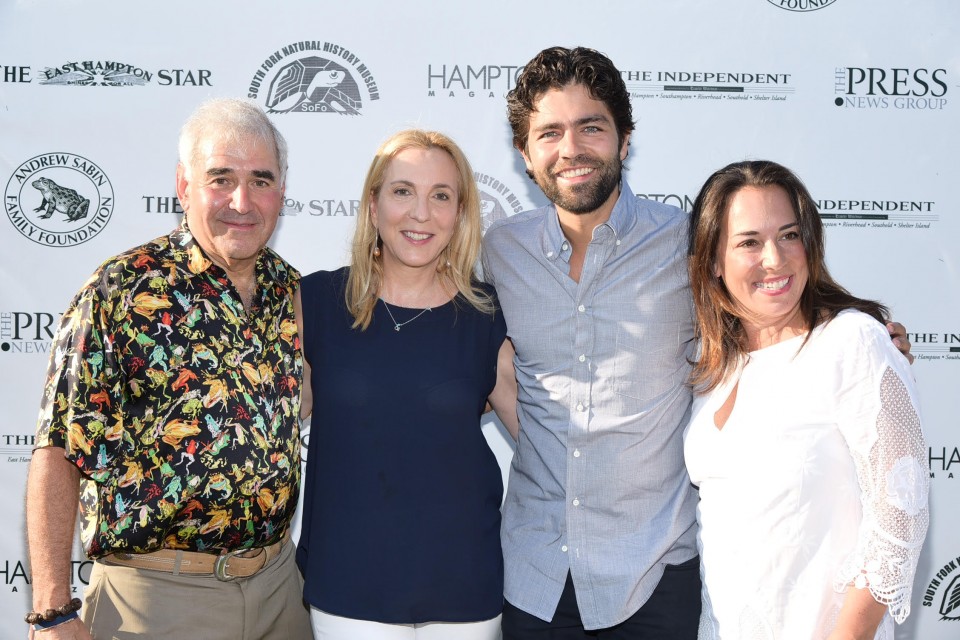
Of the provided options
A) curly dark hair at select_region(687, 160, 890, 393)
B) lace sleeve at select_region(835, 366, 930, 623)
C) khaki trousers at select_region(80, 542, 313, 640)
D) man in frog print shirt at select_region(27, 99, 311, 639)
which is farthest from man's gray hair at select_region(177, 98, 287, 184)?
lace sleeve at select_region(835, 366, 930, 623)

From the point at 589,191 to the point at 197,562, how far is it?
142 cm

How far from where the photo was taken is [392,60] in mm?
3035

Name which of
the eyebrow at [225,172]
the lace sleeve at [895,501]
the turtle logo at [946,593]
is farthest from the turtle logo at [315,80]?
the turtle logo at [946,593]

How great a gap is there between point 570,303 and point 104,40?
88.4 inches

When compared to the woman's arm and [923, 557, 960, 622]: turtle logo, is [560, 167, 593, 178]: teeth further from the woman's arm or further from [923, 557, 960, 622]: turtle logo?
[923, 557, 960, 622]: turtle logo

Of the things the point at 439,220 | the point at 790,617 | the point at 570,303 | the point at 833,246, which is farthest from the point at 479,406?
→ the point at 833,246

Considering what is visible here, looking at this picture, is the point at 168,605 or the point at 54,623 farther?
the point at 168,605

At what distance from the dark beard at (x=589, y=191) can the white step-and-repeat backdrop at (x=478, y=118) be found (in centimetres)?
98

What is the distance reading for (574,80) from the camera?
2.20 m

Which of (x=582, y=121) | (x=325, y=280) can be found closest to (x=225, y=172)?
(x=325, y=280)

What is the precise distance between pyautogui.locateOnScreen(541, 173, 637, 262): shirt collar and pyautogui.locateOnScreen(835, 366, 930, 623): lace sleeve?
2.68 feet

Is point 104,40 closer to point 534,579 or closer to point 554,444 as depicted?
point 554,444

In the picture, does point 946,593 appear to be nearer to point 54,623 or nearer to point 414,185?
point 414,185

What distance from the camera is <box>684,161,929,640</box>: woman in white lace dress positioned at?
1597 millimetres
